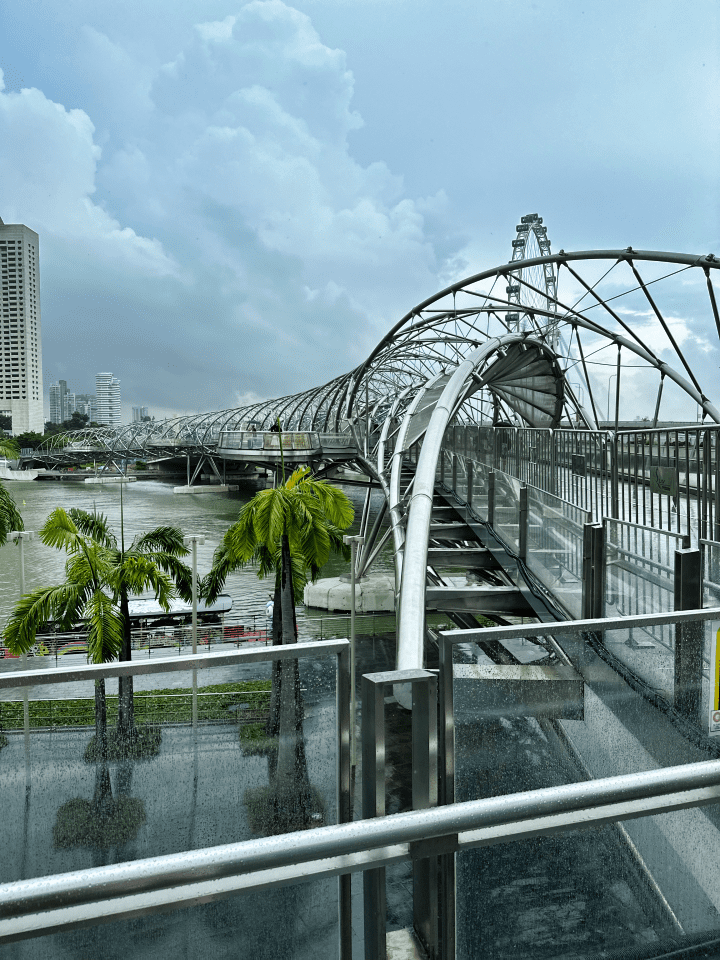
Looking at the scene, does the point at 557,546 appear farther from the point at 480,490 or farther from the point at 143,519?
the point at 143,519

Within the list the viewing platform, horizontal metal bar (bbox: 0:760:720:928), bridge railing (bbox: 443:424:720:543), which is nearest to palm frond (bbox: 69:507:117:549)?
bridge railing (bbox: 443:424:720:543)

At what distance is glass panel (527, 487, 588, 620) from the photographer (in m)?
8.71

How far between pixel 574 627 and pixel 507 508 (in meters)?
11.6

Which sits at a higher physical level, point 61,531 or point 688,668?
point 688,668

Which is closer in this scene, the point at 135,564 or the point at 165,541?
the point at 135,564

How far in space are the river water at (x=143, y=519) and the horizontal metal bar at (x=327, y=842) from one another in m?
29.4

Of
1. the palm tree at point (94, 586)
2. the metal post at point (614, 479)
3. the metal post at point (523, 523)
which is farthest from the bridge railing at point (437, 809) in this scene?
the palm tree at point (94, 586)

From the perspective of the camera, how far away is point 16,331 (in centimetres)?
19650

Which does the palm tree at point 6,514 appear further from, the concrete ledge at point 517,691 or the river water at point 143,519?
the concrete ledge at point 517,691

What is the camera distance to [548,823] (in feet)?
6.66

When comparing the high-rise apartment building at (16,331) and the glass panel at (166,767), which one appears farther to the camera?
the high-rise apartment building at (16,331)

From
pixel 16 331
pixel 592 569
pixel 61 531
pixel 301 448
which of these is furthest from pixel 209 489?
pixel 16 331

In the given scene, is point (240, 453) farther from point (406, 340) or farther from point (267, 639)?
point (267, 639)

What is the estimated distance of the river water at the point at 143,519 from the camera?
36250 millimetres
